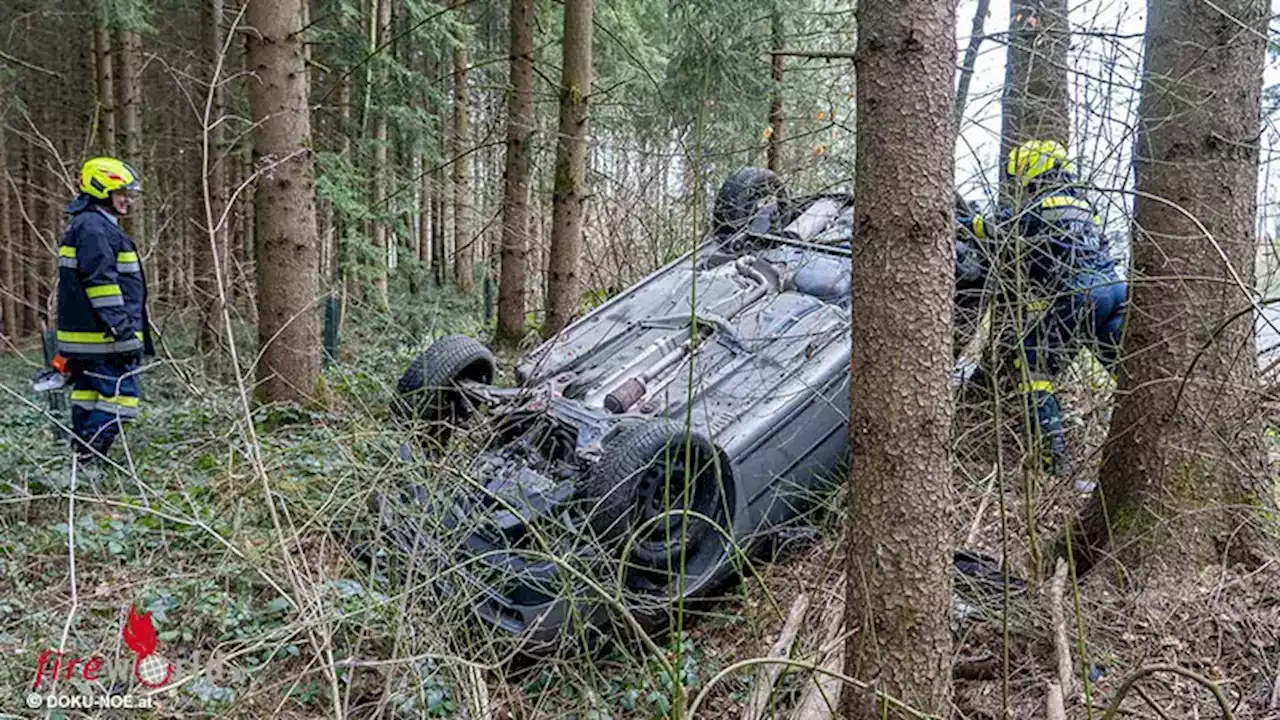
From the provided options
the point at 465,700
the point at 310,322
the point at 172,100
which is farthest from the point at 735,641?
the point at 172,100

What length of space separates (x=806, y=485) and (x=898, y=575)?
1.63 metres

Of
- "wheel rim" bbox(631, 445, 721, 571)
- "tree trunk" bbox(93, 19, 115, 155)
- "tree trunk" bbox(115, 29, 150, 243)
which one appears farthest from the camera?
"tree trunk" bbox(115, 29, 150, 243)

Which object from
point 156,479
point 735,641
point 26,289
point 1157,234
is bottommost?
point 26,289

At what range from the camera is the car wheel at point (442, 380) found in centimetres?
431

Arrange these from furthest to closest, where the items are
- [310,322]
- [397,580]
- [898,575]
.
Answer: [310,322] → [397,580] → [898,575]

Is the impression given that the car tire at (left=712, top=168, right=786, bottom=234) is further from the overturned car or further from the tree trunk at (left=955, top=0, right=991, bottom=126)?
the tree trunk at (left=955, top=0, right=991, bottom=126)

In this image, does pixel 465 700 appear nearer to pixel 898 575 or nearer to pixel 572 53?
pixel 898 575

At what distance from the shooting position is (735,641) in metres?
3.54

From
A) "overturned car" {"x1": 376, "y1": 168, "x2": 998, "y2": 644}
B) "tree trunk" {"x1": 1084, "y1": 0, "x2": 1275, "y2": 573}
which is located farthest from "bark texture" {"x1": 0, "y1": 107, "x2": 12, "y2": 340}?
"tree trunk" {"x1": 1084, "y1": 0, "x2": 1275, "y2": 573}

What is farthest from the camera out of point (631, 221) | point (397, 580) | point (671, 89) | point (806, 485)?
point (671, 89)

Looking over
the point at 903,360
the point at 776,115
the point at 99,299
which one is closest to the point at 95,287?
the point at 99,299

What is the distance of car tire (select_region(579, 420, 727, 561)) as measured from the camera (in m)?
3.16

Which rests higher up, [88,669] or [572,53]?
[572,53]

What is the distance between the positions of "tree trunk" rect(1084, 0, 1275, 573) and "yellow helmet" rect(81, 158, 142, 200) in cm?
528
